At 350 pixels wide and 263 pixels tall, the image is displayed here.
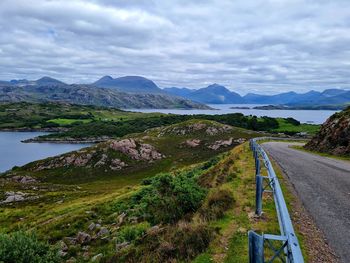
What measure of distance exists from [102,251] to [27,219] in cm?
2624

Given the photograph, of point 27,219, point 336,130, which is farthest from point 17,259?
point 336,130

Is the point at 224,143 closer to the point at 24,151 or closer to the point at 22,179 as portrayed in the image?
the point at 22,179

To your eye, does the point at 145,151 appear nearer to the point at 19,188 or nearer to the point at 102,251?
the point at 19,188

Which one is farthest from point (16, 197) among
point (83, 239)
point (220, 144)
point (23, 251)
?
point (220, 144)

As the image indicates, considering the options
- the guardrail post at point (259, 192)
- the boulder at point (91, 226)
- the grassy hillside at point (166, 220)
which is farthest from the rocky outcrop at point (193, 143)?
the guardrail post at point (259, 192)

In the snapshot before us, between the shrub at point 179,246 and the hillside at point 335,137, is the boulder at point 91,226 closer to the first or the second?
the shrub at point 179,246

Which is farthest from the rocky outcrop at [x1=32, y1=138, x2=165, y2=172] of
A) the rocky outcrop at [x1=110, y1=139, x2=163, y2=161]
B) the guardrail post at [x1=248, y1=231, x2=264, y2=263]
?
the guardrail post at [x1=248, y1=231, x2=264, y2=263]

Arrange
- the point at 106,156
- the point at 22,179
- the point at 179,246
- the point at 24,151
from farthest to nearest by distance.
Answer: the point at 24,151 < the point at 106,156 < the point at 22,179 < the point at 179,246

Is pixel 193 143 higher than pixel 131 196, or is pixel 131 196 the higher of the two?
pixel 131 196

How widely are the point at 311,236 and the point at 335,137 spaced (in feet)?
109

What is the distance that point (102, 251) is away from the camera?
1711 cm

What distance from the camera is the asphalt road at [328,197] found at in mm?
9762

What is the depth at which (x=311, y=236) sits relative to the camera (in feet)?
32.6

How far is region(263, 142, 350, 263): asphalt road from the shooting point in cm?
976
